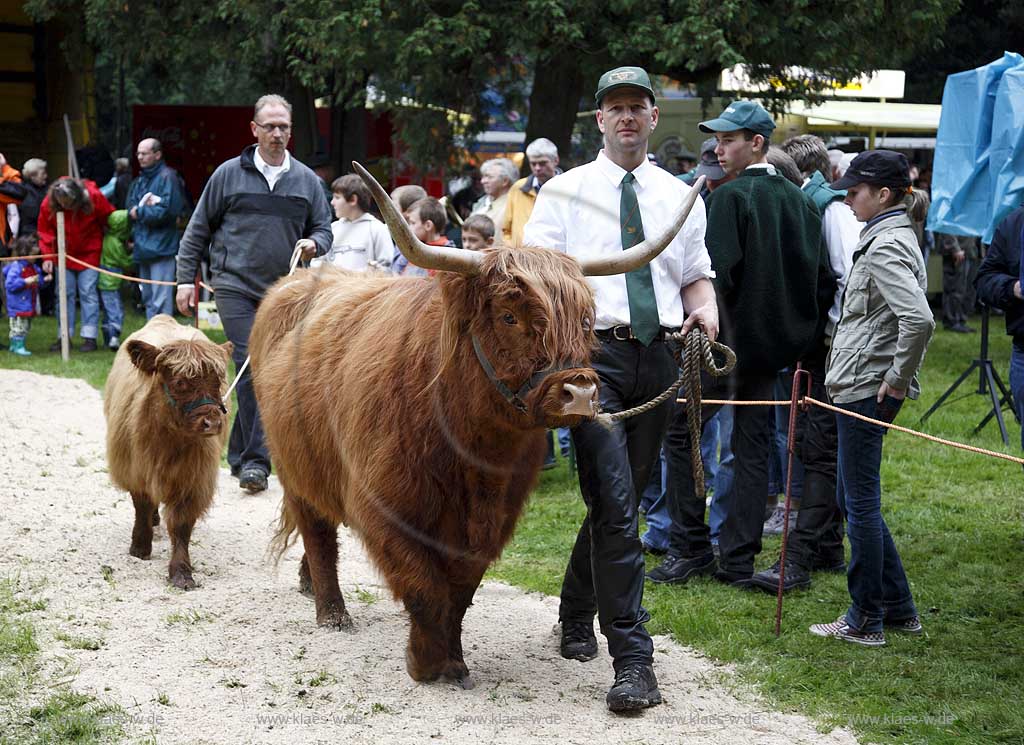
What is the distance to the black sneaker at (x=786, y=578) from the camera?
6.27 metres

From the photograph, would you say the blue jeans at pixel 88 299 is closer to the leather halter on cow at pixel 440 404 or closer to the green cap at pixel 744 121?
the leather halter on cow at pixel 440 404

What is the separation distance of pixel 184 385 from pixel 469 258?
2.64m

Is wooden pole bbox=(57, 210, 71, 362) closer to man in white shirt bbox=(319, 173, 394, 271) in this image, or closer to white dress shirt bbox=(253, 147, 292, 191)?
man in white shirt bbox=(319, 173, 394, 271)

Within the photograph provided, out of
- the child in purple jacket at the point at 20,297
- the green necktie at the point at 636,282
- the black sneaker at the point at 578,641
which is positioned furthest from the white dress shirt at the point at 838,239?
the child in purple jacket at the point at 20,297

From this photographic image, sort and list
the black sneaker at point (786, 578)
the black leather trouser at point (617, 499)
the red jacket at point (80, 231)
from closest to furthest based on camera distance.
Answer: the black leather trouser at point (617, 499) < the black sneaker at point (786, 578) < the red jacket at point (80, 231)

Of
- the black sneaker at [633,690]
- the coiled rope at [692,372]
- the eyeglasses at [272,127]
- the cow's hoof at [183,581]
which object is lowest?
the cow's hoof at [183,581]

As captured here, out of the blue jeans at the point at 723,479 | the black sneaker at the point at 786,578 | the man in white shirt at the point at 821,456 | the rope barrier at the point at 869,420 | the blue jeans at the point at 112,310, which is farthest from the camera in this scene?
the blue jeans at the point at 112,310

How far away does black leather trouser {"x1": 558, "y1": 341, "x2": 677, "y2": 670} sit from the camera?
4.58m

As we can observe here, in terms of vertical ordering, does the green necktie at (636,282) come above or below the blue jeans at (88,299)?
above

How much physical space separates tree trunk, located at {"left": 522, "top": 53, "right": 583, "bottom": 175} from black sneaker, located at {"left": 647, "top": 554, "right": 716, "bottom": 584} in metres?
8.85

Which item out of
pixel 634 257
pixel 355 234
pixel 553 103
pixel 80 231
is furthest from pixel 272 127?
pixel 80 231

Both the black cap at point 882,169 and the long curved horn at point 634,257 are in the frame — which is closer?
the long curved horn at point 634,257

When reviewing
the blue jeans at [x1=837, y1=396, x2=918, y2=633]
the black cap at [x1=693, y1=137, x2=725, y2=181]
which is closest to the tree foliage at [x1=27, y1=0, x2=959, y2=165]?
the black cap at [x1=693, y1=137, x2=725, y2=181]

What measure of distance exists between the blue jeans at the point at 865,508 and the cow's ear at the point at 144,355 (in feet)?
11.5
